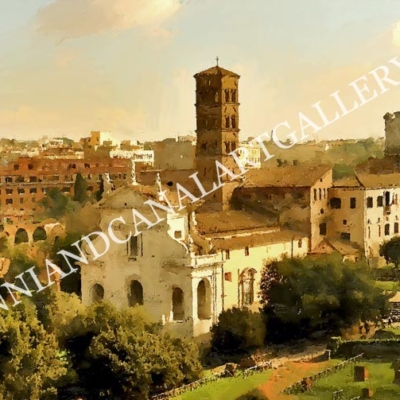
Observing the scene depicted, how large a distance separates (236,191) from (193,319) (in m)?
6.21

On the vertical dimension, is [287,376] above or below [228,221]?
below

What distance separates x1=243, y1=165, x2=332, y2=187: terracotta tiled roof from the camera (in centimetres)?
2348

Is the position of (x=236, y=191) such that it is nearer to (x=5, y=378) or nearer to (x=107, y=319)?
(x=107, y=319)

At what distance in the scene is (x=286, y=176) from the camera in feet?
78.5

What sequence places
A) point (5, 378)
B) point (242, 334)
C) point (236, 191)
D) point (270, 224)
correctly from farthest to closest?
point (236, 191) < point (270, 224) < point (242, 334) < point (5, 378)

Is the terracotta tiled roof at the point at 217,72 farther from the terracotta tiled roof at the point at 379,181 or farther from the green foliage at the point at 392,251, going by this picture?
the green foliage at the point at 392,251

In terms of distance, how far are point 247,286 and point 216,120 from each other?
5157mm

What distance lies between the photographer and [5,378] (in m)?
13.6

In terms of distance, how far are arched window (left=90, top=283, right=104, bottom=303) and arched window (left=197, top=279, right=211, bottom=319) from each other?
2568mm

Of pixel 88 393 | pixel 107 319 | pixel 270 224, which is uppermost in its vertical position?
pixel 270 224

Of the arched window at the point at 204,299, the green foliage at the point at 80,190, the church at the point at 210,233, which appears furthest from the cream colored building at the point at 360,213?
the green foliage at the point at 80,190

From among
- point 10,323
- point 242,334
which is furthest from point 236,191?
point 10,323

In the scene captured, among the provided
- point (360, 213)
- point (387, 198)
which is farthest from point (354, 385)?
point (387, 198)

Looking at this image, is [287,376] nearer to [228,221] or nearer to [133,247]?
[133,247]
